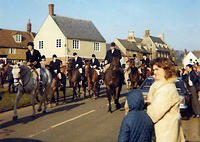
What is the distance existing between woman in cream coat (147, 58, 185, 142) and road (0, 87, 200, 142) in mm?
3898

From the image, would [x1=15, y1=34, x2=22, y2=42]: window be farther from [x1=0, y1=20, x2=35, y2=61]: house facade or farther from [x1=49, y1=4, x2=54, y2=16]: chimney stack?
[x1=49, y1=4, x2=54, y2=16]: chimney stack

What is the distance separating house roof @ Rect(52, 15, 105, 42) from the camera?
49.2 metres

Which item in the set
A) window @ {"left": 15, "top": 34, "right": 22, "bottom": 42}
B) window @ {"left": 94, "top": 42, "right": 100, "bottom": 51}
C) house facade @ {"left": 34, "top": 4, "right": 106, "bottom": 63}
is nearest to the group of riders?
house facade @ {"left": 34, "top": 4, "right": 106, "bottom": 63}

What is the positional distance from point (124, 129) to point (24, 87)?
26.1 feet

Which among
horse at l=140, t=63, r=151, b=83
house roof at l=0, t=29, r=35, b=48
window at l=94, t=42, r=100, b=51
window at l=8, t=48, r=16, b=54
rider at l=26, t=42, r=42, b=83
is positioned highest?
house roof at l=0, t=29, r=35, b=48

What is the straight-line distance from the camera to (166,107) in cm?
379

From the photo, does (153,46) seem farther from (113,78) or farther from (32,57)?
(32,57)

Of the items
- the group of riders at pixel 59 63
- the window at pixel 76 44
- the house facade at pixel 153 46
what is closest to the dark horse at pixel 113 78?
the group of riders at pixel 59 63

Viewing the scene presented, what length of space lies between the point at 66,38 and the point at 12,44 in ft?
48.4

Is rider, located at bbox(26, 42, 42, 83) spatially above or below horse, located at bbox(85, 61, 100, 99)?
above

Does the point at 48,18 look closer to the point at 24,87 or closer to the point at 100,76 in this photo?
the point at 100,76

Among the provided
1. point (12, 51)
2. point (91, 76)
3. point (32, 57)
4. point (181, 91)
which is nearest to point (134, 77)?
point (91, 76)

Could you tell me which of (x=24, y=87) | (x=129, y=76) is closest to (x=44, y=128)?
(x=24, y=87)

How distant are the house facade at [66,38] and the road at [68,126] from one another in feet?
119
